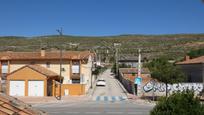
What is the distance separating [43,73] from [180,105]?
39850 millimetres

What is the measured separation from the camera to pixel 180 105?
10.8m

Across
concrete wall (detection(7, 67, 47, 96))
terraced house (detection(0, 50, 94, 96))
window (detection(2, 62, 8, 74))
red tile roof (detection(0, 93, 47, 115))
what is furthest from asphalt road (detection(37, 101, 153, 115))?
window (detection(2, 62, 8, 74))

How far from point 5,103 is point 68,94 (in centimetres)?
4653

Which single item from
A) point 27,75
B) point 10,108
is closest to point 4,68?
point 27,75

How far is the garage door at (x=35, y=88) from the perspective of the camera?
165 ft

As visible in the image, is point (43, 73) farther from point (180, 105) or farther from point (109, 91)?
point (180, 105)

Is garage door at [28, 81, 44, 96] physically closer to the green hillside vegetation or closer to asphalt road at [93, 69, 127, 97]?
asphalt road at [93, 69, 127, 97]

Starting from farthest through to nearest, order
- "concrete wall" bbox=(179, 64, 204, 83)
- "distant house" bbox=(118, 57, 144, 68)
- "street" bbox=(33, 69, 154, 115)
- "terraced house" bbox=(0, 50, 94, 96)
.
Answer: "distant house" bbox=(118, 57, 144, 68)
"concrete wall" bbox=(179, 64, 204, 83)
"terraced house" bbox=(0, 50, 94, 96)
"street" bbox=(33, 69, 154, 115)

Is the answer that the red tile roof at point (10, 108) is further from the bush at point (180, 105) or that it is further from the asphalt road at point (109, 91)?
the asphalt road at point (109, 91)

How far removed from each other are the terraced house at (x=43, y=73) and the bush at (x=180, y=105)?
1550 inches

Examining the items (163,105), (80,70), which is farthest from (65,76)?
(163,105)

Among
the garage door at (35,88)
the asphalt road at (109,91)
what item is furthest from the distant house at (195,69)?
the garage door at (35,88)

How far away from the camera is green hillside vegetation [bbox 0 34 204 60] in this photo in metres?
137

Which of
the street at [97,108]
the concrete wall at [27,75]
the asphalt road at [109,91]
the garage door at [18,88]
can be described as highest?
the concrete wall at [27,75]
